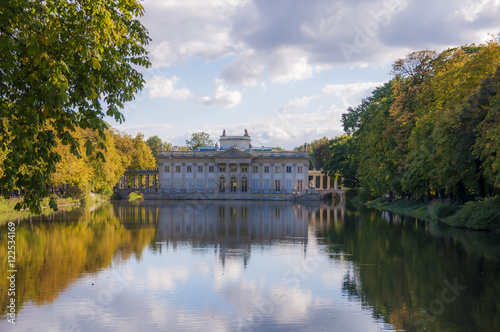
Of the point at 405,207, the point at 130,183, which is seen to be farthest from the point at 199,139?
the point at 405,207

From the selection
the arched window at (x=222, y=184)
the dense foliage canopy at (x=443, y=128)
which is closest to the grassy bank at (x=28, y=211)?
the dense foliage canopy at (x=443, y=128)

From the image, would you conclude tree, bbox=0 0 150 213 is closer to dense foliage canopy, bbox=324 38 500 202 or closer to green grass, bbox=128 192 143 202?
dense foliage canopy, bbox=324 38 500 202

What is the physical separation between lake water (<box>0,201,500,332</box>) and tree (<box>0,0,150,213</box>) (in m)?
3.49

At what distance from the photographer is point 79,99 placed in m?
10.8

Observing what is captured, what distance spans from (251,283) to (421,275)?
521cm

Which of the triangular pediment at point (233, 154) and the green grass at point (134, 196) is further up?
the triangular pediment at point (233, 154)

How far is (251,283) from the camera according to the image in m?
15.6

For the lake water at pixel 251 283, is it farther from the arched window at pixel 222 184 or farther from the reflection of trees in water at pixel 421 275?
the arched window at pixel 222 184

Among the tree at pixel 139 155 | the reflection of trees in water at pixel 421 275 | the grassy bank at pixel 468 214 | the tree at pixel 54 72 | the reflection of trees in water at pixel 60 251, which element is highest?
the tree at pixel 139 155

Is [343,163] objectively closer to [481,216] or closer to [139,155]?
[139,155]

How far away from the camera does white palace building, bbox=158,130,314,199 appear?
102562 millimetres

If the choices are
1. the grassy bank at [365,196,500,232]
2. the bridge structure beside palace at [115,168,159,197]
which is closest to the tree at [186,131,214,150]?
the bridge structure beside palace at [115,168,159,197]

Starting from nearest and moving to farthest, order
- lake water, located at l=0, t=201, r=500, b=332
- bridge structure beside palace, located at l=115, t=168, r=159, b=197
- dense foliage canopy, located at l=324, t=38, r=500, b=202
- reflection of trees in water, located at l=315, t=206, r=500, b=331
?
1. lake water, located at l=0, t=201, r=500, b=332
2. reflection of trees in water, located at l=315, t=206, r=500, b=331
3. dense foliage canopy, located at l=324, t=38, r=500, b=202
4. bridge structure beside palace, located at l=115, t=168, r=159, b=197

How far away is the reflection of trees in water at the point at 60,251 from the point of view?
578 inches
